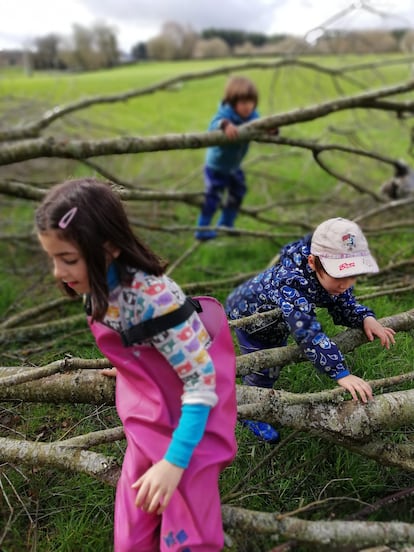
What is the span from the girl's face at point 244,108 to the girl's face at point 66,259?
327cm

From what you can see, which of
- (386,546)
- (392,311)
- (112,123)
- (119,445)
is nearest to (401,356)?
(392,311)

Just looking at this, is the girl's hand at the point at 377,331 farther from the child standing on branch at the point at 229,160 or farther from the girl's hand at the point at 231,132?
the child standing on branch at the point at 229,160

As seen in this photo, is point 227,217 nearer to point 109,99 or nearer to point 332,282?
point 109,99

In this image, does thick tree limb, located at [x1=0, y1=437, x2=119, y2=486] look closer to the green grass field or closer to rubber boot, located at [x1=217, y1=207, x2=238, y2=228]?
the green grass field

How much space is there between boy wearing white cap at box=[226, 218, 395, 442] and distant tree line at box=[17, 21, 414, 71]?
2.45 meters

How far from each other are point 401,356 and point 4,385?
157 cm

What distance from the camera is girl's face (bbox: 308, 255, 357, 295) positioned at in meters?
1.74

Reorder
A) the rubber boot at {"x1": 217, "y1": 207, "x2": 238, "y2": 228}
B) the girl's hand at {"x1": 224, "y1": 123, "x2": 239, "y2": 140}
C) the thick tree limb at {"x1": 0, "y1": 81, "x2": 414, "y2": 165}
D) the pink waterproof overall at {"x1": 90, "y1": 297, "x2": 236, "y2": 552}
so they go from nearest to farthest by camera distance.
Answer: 1. the pink waterproof overall at {"x1": 90, "y1": 297, "x2": 236, "y2": 552}
2. the thick tree limb at {"x1": 0, "y1": 81, "x2": 414, "y2": 165}
3. the girl's hand at {"x1": 224, "y1": 123, "x2": 239, "y2": 140}
4. the rubber boot at {"x1": 217, "y1": 207, "x2": 238, "y2": 228}

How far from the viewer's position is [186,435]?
1169 millimetres

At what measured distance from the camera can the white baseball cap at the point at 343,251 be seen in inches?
66.9

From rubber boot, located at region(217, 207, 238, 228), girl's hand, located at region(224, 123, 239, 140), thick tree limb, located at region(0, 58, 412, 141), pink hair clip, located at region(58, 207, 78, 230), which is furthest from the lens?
rubber boot, located at region(217, 207, 238, 228)

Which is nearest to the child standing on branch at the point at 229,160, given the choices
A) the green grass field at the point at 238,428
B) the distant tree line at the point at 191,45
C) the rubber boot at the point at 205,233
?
the rubber boot at the point at 205,233

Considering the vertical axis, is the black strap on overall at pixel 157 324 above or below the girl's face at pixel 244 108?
below

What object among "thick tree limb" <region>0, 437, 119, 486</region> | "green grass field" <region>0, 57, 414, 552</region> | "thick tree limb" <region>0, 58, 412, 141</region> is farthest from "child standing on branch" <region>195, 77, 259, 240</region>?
"thick tree limb" <region>0, 437, 119, 486</region>
